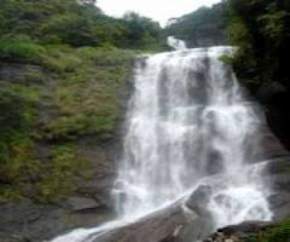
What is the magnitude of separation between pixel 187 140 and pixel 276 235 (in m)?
8.66

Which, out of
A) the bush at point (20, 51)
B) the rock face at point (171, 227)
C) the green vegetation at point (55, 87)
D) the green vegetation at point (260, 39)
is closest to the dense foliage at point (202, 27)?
the green vegetation at point (55, 87)

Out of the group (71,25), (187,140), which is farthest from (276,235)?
(71,25)

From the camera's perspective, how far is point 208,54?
871 inches

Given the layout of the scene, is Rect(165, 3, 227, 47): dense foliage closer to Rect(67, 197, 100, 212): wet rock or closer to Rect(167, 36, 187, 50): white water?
Rect(167, 36, 187, 50): white water

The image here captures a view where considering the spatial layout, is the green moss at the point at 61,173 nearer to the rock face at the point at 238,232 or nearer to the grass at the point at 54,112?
the grass at the point at 54,112

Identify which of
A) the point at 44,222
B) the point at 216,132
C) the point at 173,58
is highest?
the point at 173,58

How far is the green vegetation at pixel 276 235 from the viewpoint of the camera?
10.6 m

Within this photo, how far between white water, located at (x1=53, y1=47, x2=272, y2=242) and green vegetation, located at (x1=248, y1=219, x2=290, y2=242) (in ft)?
11.5

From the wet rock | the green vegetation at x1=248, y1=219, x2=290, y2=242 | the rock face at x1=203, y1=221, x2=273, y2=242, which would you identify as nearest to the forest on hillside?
the wet rock

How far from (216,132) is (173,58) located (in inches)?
170

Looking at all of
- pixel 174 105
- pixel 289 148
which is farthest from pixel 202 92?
pixel 289 148

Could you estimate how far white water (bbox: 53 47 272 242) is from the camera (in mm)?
15953

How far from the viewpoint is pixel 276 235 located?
35.0ft

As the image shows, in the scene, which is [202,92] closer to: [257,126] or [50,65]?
[257,126]
